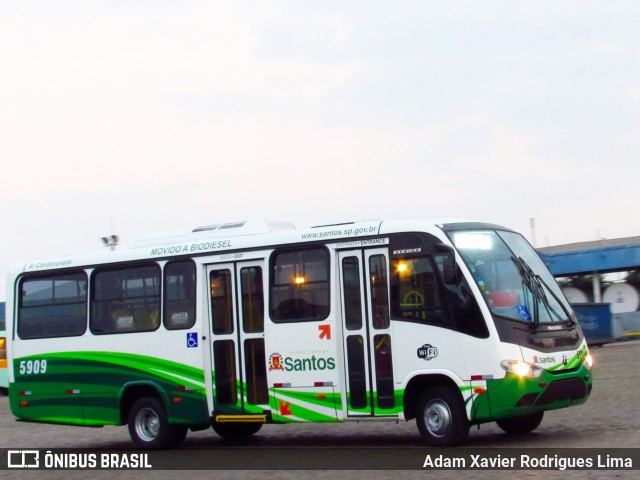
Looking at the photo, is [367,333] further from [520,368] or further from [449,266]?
[520,368]

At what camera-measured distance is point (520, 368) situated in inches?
480

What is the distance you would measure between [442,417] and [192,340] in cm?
417

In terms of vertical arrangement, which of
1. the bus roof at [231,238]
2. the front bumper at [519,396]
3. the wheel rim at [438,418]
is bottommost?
the wheel rim at [438,418]

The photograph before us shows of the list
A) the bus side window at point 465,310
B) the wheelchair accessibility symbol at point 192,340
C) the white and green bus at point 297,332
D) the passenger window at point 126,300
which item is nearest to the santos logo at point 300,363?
the white and green bus at point 297,332

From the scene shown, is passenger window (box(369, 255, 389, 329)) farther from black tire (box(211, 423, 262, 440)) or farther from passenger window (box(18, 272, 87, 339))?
passenger window (box(18, 272, 87, 339))

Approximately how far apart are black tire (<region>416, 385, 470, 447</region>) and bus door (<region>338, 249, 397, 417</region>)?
1.34ft

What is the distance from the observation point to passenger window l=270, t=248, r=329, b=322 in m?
13.8

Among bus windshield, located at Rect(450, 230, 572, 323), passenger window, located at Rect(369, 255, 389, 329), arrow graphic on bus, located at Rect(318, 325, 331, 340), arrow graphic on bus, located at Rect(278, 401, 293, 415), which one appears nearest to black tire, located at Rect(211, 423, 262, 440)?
arrow graphic on bus, located at Rect(278, 401, 293, 415)

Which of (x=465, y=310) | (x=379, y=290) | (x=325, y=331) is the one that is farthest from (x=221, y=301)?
(x=465, y=310)

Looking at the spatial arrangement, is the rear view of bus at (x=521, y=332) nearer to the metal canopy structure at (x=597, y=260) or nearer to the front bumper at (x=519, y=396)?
the front bumper at (x=519, y=396)

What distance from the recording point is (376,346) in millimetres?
13195

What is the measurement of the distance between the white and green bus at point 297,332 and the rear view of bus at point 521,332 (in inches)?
0.8

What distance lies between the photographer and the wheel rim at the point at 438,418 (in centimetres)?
1256

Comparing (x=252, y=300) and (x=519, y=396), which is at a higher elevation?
(x=252, y=300)
